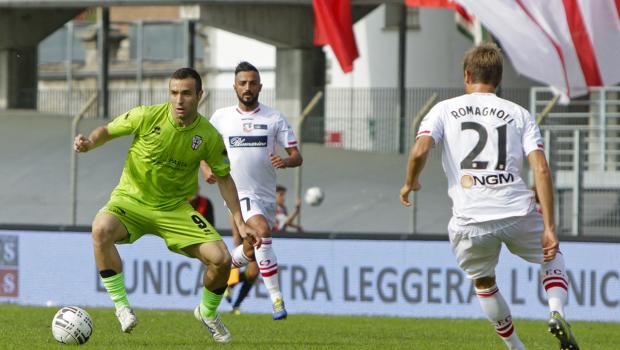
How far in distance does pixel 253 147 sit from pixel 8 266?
16.2 feet

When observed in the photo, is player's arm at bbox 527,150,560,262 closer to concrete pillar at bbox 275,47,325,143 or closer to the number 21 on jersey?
the number 21 on jersey

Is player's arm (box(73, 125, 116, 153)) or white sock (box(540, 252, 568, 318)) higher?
player's arm (box(73, 125, 116, 153))

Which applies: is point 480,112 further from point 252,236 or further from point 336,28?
point 336,28

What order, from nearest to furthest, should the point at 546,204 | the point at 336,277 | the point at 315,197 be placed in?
the point at 546,204 → the point at 336,277 → the point at 315,197

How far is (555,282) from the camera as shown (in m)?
5.16

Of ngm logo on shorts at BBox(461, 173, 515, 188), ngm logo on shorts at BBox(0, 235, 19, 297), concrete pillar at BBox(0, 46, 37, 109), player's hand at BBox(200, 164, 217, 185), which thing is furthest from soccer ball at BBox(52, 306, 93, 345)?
concrete pillar at BBox(0, 46, 37, 109)

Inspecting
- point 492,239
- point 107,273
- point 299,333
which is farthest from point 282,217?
point 492,239

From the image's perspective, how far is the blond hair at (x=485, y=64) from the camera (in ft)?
16.9

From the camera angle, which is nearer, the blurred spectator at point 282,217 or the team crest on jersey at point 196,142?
the team crest on jersey at point 196,142

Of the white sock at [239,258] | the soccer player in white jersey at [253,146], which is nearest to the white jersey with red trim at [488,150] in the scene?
the soccer player in white jersey at [253,146]

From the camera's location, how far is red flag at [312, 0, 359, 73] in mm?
16734

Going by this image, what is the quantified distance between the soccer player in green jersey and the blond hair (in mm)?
2149

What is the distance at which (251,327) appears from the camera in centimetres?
791

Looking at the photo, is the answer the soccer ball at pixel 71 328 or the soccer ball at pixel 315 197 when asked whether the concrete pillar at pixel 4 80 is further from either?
the soccer ball at pixel 71 328
